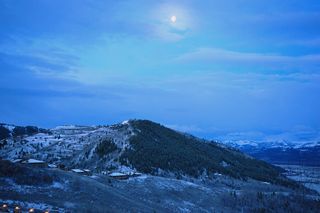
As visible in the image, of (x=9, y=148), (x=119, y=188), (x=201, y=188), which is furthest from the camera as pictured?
(x=9, y=148)

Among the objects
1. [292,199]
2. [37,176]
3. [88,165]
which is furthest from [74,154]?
[292,199]

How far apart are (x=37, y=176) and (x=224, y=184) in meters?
43.5

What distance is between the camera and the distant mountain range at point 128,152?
81812mm

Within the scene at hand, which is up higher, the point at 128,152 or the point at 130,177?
the point at 128,152

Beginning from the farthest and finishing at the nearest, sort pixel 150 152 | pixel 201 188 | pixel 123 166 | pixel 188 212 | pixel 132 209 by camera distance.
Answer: pixel 150 152 → pixel 123 166 → pixel 201 188 → pixel 188 212 → pixel 132 209

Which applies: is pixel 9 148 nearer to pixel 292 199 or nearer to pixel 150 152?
pixel 150 152

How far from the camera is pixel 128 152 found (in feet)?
274

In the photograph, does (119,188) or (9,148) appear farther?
(9,148)

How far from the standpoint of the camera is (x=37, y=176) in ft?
164

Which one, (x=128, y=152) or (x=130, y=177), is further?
(x=128, y=152)

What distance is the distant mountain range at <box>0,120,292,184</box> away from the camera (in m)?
81.8

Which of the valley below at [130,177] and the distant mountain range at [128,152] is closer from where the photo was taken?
the valley below at [130,177]

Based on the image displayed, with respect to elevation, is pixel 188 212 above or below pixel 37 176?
below

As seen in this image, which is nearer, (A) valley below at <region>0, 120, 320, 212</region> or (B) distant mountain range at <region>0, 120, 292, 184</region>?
(A) valley below at <region>0, 120, 320, 212</region>
